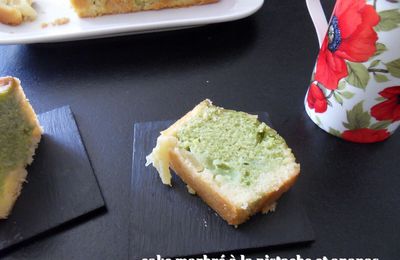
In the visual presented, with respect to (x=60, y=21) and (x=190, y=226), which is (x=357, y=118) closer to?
(x=190, y=226)

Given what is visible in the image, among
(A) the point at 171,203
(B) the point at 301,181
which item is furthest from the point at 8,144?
(B) the point at 301,181

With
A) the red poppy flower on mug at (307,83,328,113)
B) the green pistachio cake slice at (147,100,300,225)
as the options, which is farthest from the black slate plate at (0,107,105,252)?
the red poppy flower on mug at (307,83,328,113)

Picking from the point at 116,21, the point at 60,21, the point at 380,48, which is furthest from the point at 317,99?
the point at 60,21

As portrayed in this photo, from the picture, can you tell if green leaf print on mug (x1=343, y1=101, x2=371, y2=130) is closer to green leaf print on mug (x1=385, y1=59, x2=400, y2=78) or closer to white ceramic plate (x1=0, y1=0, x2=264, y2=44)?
green leaf print on mug (x1=385, y1=59, x2=400, y2=78)

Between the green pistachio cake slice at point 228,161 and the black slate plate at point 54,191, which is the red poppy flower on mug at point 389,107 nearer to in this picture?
the green pistachio cake slice at point 228,161

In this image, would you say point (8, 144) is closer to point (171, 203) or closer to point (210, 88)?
point (171, 203)

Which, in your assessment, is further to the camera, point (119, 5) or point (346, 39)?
point (119, 5)
